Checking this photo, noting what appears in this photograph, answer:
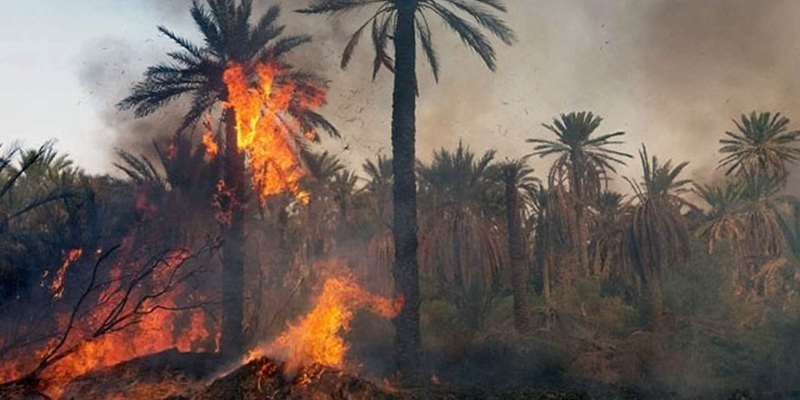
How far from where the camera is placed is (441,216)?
30016mm

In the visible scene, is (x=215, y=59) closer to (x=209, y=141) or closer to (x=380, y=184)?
(x=209, y=141)

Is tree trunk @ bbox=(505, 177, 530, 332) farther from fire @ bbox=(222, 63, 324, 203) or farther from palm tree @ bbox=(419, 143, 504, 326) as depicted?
fire @ bbox=(222, 63, 324, 203)

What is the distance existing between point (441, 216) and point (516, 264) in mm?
5255

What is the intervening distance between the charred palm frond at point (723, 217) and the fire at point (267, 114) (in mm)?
17677

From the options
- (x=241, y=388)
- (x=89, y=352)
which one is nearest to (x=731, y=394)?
(x=241, y=388)

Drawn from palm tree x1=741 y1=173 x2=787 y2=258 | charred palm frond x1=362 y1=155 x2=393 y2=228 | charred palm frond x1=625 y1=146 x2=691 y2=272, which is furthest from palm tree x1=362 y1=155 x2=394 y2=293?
palm tree x1=741 y1=173 x2=787 y2=258

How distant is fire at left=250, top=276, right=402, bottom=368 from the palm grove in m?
1.65

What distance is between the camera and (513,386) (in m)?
19.3

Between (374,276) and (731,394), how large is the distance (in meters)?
16.6

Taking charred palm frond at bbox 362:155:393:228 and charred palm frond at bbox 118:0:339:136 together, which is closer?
charred palm frond at bbox 118:0:339:136

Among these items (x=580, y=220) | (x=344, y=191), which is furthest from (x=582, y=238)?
(x=344, y=191)

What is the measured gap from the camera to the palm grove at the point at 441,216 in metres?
20.9

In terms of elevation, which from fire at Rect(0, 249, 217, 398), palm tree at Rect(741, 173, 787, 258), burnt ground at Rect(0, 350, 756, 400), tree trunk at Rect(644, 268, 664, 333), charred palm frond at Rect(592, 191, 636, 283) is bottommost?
burnt ground at Rect(0, 350, 756, 400)

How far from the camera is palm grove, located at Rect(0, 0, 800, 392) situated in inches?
822
